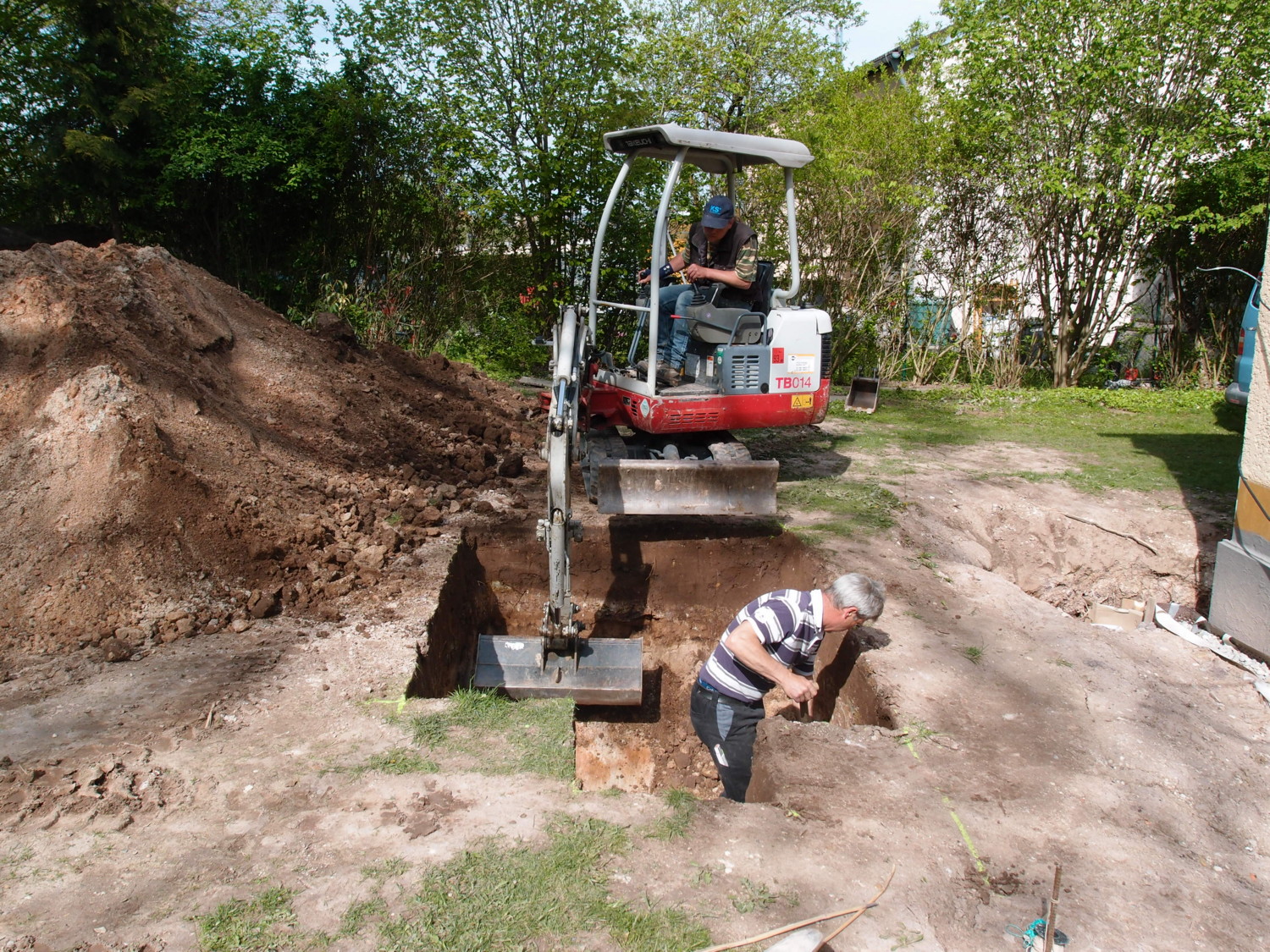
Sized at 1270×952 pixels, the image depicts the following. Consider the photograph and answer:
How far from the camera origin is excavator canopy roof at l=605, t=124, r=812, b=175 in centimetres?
632

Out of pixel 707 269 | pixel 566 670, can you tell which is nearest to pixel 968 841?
pixel 566 670

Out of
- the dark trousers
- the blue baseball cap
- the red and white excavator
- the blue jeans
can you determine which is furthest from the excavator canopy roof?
the dark trousers

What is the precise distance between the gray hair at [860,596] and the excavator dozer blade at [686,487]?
2.18 m

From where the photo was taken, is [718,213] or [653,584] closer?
[718,213]

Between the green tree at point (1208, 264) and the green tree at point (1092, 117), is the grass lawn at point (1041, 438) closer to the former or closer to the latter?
the green tree at point (1208, 264)

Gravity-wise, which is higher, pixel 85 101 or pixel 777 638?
pixel 85 101

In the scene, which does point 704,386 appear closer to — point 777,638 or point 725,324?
point 725,324

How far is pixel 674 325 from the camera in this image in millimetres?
6988

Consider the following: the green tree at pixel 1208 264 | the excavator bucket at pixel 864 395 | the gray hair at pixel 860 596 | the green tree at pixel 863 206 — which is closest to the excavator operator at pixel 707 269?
the gray hair at pixel 860 596

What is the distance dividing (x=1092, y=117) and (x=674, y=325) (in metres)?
9.66

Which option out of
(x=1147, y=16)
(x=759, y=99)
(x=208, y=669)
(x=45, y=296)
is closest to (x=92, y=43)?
(x=45, y=296)

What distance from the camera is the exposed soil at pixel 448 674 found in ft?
10.7

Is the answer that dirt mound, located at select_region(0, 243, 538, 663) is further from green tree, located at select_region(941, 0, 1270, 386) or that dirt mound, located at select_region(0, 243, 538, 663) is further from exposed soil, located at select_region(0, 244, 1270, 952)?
green tree, located at select_region(941, 0, 1270, 386)

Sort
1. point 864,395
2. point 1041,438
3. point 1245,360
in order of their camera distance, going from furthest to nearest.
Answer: point 864,395
point 1041,438
point 1245,360
